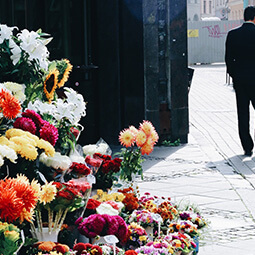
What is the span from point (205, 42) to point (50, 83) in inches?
Answer: 1465

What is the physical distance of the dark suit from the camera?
9.67 meters

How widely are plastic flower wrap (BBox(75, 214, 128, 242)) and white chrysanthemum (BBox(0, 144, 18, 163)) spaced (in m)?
0.83

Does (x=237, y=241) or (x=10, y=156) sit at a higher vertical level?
(x=10, y=156)

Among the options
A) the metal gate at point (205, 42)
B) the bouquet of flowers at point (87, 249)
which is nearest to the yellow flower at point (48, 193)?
the bouquet of flowers at point (87, 249)

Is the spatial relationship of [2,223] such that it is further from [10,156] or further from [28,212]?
[10,156]

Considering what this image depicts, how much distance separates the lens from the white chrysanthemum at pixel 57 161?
424cm

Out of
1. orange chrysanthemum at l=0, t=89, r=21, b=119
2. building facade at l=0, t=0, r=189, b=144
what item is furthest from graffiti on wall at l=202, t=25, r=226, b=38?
orange chrysanthemum at l=0, t=89, r=21, b=119

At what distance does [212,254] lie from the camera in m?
5.38

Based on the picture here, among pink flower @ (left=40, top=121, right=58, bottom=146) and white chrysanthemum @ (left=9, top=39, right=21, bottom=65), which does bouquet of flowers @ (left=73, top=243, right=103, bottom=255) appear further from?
white chrysanthemum @ (left=9, top=39, right=21, bottom=65)

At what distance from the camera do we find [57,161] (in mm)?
4258

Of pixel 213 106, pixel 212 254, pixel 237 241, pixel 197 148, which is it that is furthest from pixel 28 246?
pixel 213 106

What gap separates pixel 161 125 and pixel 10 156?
750 centimetres

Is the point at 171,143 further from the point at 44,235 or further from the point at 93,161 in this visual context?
the point at 44,235

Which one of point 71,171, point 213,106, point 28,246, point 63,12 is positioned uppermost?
point 63,12
